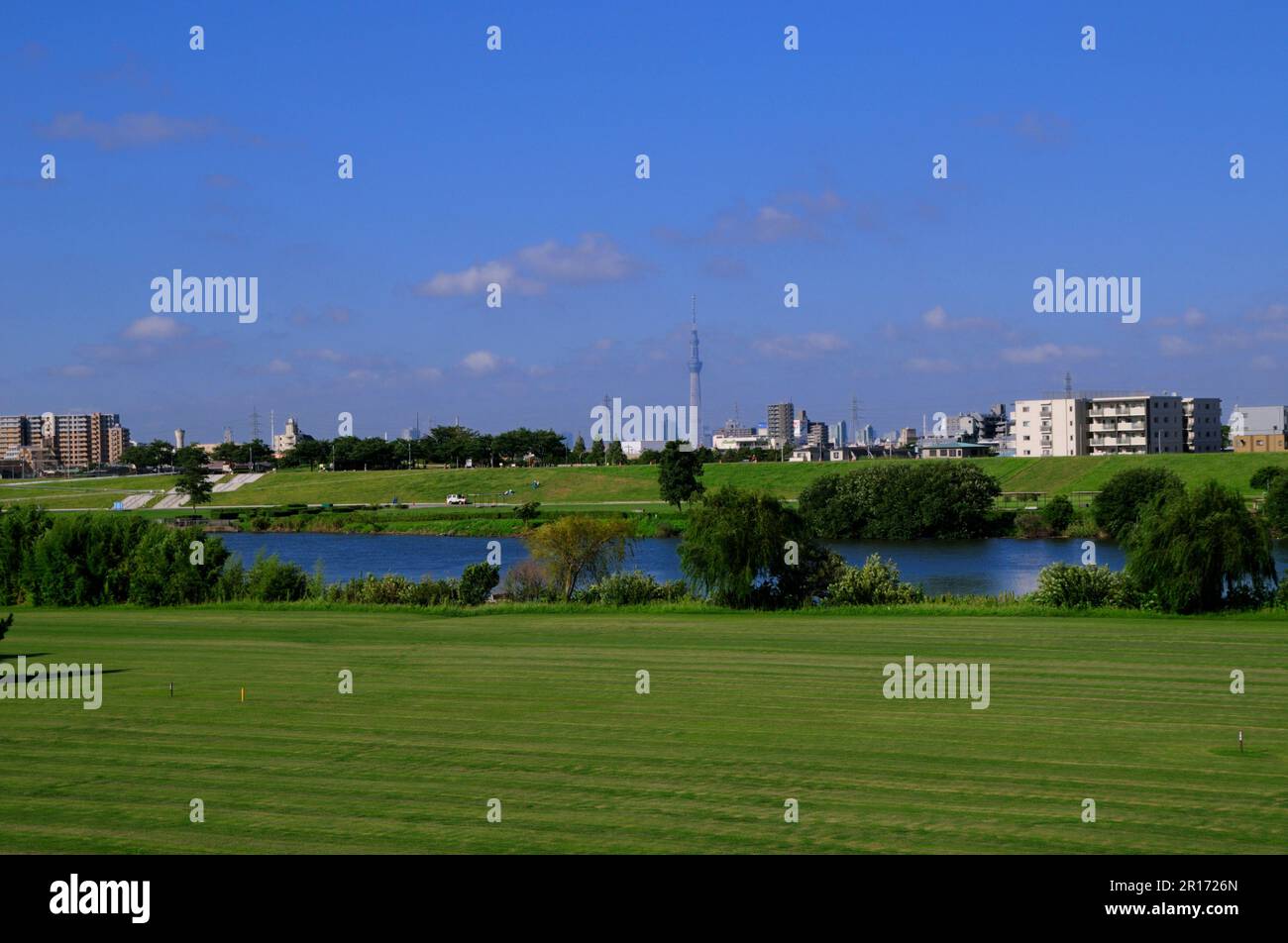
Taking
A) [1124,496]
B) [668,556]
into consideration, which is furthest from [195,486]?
[1124,496]

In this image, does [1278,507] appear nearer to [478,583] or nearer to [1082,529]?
[1082,529]

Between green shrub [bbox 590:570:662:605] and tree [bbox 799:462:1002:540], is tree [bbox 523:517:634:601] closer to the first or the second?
green shrub [bbox 590:570:662:605]

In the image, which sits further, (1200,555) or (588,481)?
(588,481)

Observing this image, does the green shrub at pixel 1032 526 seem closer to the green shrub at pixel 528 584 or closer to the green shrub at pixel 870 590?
the green shrub at pixel 528 584

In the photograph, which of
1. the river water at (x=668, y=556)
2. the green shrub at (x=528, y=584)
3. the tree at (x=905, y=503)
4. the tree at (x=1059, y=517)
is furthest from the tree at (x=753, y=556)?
the tree at (x=1059, y=517)

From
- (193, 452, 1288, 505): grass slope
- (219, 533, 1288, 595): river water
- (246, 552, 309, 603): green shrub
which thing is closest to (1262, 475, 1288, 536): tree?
(219, 533, 1288, 595): river water

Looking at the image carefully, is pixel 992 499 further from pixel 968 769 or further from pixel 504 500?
pixel 968 769
